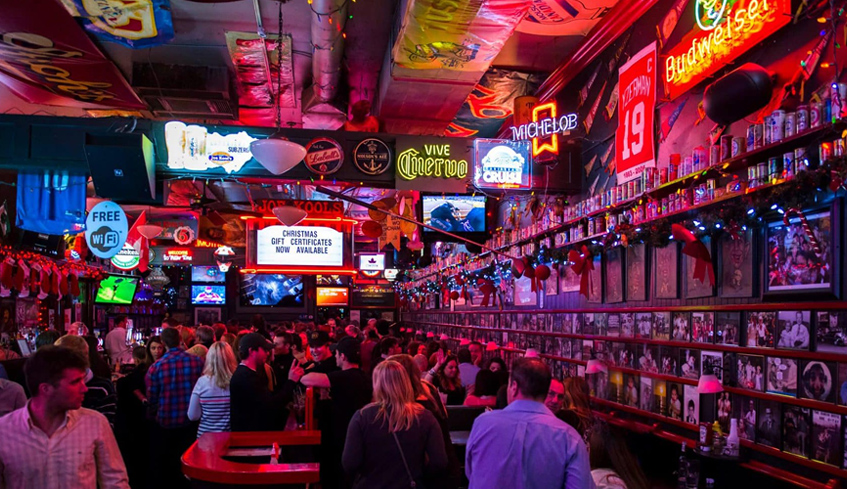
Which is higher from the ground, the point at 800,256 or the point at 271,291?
the point at 800,256

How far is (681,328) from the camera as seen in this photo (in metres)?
6.65

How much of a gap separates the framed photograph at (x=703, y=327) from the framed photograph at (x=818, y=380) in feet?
3.74

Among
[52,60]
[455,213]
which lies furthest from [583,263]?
[52,60]

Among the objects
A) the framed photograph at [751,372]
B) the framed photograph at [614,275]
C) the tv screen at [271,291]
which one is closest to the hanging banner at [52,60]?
the framed photograph at [614,275]

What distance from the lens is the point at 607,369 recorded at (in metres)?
8.16

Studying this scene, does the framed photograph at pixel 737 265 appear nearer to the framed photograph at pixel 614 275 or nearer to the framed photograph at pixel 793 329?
the framed photograph at pixel 793 329

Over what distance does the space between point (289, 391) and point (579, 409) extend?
247 cm

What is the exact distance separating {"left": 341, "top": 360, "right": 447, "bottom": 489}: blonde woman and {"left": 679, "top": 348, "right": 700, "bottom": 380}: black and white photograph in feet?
10.2

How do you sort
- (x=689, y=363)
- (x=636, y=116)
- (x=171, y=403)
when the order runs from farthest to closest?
(x=636, y=116), (x=171, y=403), (x=689, y=363)

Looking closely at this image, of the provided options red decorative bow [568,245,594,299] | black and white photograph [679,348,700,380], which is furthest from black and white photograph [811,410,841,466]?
red decorative bow [568,245,594,299]

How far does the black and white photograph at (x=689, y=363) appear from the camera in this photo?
635cm

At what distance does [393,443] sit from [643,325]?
13.7 ft

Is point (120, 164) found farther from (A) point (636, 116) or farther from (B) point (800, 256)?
(B) point (800, 256)

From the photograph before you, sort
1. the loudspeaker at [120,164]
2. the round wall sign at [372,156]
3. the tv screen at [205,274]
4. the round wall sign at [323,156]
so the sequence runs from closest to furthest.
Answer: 1. the loudspeaker at [120,164]
2. the round wall sign at [323,156]
3. the round wall sign at [372,156]
4. the tv screen at [205,274]
